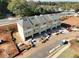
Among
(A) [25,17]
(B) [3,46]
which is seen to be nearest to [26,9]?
(A) [25,17]

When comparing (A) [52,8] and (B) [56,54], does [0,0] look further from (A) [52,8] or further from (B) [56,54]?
(B) [56,54]

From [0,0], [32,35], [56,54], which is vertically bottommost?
[56,54]

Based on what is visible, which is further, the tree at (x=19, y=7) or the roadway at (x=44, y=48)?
the tree at (x=19, y=7)

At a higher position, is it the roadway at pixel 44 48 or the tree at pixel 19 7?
the tree at pixel 19 7

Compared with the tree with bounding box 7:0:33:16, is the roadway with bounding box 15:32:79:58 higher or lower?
lower

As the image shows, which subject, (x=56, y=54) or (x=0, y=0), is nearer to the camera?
(x=56, y=54)

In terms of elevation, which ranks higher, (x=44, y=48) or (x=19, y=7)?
(x=19, y=7)

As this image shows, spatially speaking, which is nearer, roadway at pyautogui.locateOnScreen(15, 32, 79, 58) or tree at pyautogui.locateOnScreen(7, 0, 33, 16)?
roadway at pyautogui.locateOnScreen(15, 32, 79, 58)

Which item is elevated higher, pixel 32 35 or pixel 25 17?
pixel 25 17
